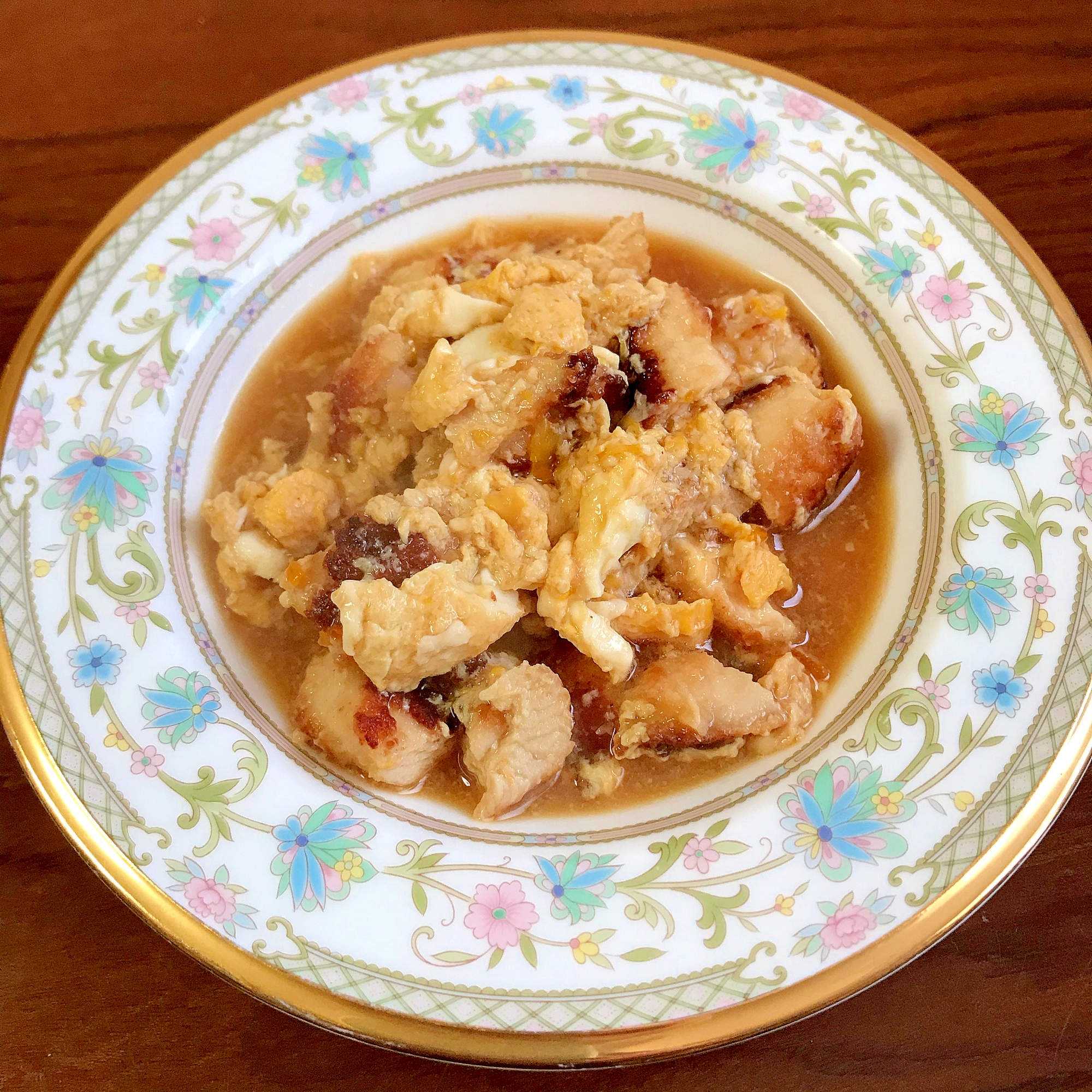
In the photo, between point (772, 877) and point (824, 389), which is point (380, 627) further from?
point (824, 389)

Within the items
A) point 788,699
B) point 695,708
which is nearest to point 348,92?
point 695,708

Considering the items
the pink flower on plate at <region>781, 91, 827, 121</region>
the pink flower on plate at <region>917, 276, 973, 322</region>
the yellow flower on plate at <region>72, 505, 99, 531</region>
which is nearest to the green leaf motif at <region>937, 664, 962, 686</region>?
the pink flower on plate at <region>917, 276, 973, 322</region>

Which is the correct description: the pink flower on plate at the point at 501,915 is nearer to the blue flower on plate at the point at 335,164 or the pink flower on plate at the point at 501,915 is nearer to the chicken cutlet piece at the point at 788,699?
the chicken cutlet piece at the point at 788,699

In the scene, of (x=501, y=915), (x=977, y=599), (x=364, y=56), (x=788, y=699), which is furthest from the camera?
(x=364, y=56)

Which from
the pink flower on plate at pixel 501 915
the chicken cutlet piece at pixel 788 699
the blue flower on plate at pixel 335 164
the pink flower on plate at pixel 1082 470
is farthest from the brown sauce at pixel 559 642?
the pink flower on plate at pixel 1082 470

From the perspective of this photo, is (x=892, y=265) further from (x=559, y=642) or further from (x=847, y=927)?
(x=847, y=927)

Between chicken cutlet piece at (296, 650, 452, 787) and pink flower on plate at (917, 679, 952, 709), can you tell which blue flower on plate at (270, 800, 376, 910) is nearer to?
chicken cutlet piece at (296, 650, 452, 787)

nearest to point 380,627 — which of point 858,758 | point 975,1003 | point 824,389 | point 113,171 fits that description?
point 858,758
